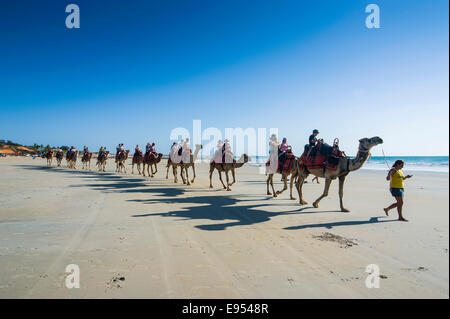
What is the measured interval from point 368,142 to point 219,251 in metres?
6.37

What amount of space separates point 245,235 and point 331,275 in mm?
2368

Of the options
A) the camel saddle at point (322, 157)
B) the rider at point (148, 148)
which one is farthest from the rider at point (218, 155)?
the rider at point (148, 148)

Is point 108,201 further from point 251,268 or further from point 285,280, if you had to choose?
point 285,280

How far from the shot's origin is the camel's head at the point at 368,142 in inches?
325

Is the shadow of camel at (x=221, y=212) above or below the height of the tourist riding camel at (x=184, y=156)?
below

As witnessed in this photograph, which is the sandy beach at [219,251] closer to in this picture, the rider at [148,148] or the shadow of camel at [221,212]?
the shadow of camel at [221,212]

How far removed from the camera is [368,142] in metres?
8.49

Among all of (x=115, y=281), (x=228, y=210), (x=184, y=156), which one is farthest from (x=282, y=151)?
(x=115, y=281)

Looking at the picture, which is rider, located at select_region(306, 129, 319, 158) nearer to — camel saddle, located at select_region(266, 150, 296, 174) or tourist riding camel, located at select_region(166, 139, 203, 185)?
camel saddle, located at select_region(266, 150, 296, 174)

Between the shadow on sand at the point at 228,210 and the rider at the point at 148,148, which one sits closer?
the shadow on sand at the point at 228,210

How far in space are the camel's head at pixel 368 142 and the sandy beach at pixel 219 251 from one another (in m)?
2.17

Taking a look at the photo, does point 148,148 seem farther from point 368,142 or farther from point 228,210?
point 368,142

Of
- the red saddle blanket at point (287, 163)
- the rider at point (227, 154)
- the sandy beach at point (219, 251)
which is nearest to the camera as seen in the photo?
the sandy beach at point (219, 251)
